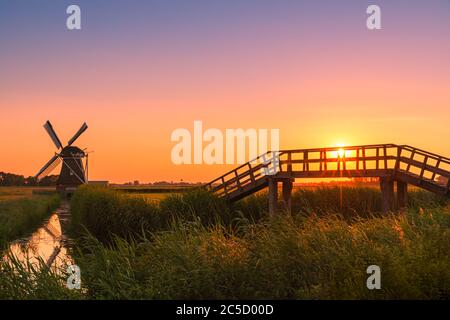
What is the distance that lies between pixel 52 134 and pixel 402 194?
52.9 meters

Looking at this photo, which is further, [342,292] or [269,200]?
[269,200]

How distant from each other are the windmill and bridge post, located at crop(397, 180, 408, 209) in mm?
47052

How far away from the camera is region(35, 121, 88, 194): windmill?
63656 mm

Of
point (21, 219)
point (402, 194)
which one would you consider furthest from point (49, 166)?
point (402, 194)

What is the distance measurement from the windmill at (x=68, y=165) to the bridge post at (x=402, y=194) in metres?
47.1

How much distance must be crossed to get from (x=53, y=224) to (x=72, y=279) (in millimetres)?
24337

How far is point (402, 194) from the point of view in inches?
921

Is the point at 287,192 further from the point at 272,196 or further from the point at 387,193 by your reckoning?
the point at 387,193

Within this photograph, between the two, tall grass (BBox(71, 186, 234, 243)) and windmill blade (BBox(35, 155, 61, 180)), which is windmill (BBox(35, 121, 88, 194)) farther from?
tall grass (BBox(71, 186, 234, 243))

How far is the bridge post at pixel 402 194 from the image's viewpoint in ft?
76.0

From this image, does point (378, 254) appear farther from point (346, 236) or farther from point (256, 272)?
point (256, 272)

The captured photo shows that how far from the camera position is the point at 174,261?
9672mm
